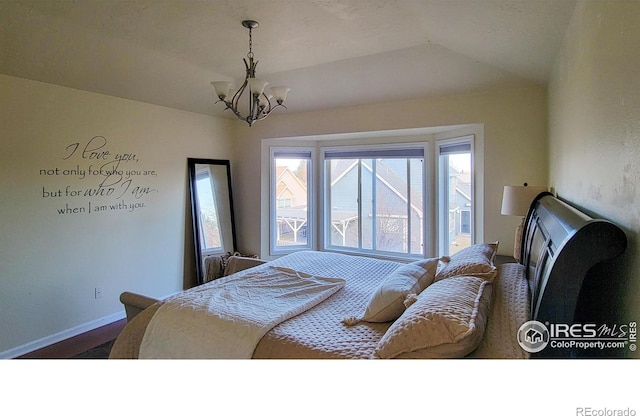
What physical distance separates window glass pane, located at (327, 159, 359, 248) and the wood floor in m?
2.62

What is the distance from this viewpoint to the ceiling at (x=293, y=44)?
6.82 ft

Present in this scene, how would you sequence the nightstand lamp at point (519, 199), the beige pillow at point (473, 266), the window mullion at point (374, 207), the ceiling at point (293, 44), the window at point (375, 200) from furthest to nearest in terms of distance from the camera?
1. the window mullion at point (374, 207)
2. the window at point (375, 200)
3. the nightstand lamp at point (519, 199)
4. the ceiling at point (293, 44)
5. the beige pillow at point (473, 266)

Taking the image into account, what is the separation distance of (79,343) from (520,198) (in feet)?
11.7

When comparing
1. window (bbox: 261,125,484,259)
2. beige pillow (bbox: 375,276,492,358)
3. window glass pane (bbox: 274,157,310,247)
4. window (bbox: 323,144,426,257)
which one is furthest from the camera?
window glass pane (bbox: 274,157,310,247)

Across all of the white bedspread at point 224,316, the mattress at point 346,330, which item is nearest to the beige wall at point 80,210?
the mattress at point 346,330

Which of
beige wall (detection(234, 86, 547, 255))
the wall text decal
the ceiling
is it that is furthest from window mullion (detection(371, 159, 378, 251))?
the wall text decal

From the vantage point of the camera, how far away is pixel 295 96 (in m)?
3.74

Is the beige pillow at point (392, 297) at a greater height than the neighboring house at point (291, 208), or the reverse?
the neighboring house at point (291, 208)

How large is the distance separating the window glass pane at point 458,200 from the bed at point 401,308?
1472mm

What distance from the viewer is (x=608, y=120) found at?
1.11 metres

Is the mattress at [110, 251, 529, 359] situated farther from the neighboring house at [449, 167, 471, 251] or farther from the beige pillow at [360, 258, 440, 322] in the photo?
the neighboring house at [449, 167, 471, 251]

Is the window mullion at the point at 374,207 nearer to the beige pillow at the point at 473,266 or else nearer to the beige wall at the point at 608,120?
the beige pillow at the point at 473,266

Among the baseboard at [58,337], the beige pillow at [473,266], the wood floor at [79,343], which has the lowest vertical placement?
the wood floor at [79,343]

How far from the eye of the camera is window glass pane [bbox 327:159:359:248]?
450 cm
